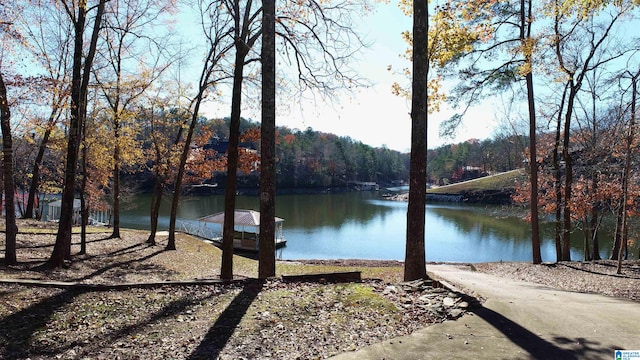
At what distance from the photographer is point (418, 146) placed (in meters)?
7.17

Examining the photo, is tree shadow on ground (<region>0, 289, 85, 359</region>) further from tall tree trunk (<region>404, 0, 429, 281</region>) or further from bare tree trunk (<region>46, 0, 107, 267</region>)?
tall tree trunk (<region>404, 0, 429, 281</region>)

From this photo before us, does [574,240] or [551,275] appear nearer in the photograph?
[551,275]

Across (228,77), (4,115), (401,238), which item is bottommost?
(401,238)

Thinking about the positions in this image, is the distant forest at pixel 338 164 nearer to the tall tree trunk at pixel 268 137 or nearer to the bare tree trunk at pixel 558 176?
the bare tree trunk at pixel 558 176

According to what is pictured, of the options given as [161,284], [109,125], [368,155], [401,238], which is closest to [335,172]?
[368,155]

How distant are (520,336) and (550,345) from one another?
1.04 ft

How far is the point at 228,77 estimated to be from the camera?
13.9m

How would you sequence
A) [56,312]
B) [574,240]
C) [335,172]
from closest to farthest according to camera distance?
[56,312], [574,240], [335,172]

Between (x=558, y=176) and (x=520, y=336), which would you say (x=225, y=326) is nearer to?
(x=520, y=336)

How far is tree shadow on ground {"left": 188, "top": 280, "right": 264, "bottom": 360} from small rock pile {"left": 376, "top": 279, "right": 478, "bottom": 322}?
7.01 ft

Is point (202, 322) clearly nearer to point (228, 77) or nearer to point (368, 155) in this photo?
point (228, 77)

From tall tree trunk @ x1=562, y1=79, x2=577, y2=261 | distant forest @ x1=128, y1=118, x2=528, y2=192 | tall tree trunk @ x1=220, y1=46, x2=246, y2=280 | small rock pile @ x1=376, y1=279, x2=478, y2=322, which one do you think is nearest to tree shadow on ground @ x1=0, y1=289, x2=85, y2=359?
tall tree trunk @ x1=220, y1=46, x2=246, y2=280

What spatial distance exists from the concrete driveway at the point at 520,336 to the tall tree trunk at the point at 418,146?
1.66m

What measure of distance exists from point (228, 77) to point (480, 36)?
834 cm
